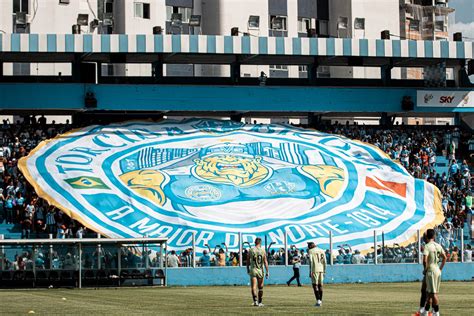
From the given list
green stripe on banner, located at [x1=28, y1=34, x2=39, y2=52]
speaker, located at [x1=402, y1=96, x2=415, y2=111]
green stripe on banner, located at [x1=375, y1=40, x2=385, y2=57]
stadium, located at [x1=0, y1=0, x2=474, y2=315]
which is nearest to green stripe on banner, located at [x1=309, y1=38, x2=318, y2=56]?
stadium, located at [x1=0, y1=0, x2=474, y2=315]

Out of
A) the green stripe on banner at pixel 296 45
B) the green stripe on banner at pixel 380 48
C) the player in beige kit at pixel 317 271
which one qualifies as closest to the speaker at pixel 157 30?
the green stripe on banner at pixel 296 45

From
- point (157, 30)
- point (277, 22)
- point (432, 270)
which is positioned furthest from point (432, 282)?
point (277, 22)

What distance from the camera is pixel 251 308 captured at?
105 feet

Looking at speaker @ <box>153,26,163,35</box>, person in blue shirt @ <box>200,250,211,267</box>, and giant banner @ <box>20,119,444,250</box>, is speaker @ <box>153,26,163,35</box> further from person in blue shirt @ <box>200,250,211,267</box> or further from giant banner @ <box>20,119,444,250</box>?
person in blue shirt @ <box>200,250,211,267</box>

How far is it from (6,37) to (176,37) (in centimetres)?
994

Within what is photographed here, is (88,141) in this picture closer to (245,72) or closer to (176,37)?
(176,37)

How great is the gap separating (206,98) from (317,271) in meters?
39.6

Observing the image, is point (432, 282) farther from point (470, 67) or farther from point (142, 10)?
point (142, 10)

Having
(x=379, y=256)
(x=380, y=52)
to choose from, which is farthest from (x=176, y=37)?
(x=379, y=256)

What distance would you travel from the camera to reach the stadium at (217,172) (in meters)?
48.3

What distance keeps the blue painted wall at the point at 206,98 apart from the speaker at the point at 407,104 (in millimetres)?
381

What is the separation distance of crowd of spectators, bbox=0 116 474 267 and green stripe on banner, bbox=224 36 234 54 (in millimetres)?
7456

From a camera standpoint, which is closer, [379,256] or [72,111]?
[379,256]

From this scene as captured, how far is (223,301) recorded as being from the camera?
119 ft
